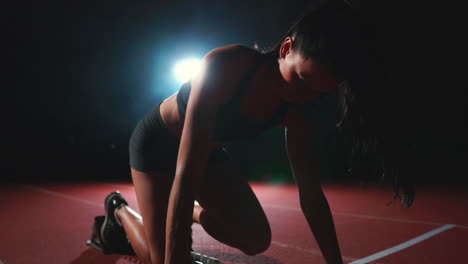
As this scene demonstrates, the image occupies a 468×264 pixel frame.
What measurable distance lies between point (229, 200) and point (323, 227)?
62 centimetres

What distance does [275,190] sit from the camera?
6543 millimetres

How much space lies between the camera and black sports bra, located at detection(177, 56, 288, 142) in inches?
59.0

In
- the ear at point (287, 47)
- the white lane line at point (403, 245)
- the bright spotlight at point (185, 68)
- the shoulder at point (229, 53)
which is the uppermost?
the bright spotlight at point (185, 68)

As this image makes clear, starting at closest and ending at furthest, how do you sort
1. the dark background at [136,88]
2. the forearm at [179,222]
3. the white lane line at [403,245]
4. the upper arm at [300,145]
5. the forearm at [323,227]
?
the forearm at [179,222] → the forearm at [323,227] → the upper arm at [300,145] → the white lane line at [403,245] → the dark background at [136,88]

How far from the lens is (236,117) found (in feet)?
5.20

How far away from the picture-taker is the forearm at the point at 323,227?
65.1 inches

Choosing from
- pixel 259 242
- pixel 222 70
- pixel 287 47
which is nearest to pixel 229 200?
pixel 259 242

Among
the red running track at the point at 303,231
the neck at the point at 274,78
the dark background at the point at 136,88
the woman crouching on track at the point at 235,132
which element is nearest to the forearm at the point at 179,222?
the woman crouching on track at the point at 235,132

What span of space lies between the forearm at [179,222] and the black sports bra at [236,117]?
0.47m

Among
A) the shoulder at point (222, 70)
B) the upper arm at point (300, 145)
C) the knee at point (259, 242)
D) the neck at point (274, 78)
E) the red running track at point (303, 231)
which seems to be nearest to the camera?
the shoulder at point (222, 70)

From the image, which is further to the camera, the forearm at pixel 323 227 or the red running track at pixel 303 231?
the red running track at pixel 303 231

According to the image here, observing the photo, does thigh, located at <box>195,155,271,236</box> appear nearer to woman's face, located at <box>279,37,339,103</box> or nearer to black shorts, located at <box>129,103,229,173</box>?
black shorts, located at <box>129,103,229,173</box>

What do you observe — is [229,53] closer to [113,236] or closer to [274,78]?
[274,78]

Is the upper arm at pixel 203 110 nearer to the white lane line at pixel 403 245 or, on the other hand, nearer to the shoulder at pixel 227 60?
the shoulder at pixel 227 60
